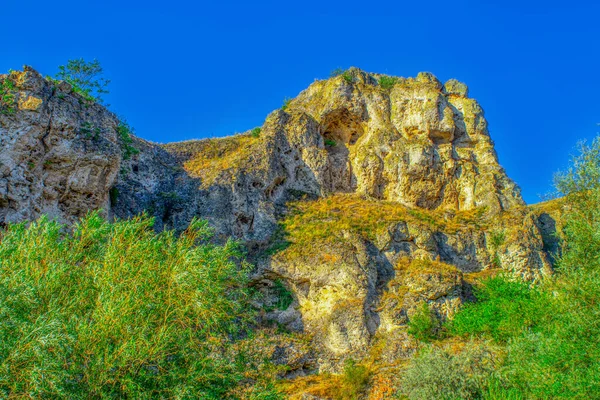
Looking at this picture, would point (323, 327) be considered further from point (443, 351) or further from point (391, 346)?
point (443, 351)

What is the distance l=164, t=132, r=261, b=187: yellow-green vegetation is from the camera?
34719mm

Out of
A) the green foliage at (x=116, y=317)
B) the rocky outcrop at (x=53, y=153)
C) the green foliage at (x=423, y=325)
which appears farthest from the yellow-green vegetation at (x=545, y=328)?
the rocky outcrop at (x=53, y=153)

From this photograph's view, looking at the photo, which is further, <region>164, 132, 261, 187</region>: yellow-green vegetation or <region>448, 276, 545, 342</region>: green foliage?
<region>164, 132, 261, 187</region>: yellow-green vegetation

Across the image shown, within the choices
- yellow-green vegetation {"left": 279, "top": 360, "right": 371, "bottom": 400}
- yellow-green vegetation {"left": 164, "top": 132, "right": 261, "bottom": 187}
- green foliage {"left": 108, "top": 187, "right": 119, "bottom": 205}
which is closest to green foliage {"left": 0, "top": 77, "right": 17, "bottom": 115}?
green foliage {"left": 108, "top": 187, "right": 119, "bottom": 205}

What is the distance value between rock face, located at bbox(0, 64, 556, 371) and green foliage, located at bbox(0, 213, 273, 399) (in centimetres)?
963

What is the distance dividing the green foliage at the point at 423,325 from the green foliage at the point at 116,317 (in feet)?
41.7

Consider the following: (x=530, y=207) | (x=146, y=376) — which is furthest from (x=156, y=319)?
(x=530, y=207)

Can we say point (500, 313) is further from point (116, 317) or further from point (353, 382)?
point (116, 317)

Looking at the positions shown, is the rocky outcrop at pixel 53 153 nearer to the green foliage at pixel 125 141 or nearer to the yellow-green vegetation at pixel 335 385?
the green foliage at pixel 125 141

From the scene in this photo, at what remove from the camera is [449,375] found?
21000 millimetres

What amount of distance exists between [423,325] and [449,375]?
556 cm

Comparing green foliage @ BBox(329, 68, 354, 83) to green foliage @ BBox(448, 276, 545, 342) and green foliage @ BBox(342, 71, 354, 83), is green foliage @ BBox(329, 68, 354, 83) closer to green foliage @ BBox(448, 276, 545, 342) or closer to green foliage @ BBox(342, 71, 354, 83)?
green foliage @ BBox(342, 71, 354, 83)

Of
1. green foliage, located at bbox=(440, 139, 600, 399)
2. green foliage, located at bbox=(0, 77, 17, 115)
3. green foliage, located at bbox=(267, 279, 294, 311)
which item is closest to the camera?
green foliage, located at bbox=(440, 139, 600, 399)

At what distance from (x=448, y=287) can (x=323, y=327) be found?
6957 mm
